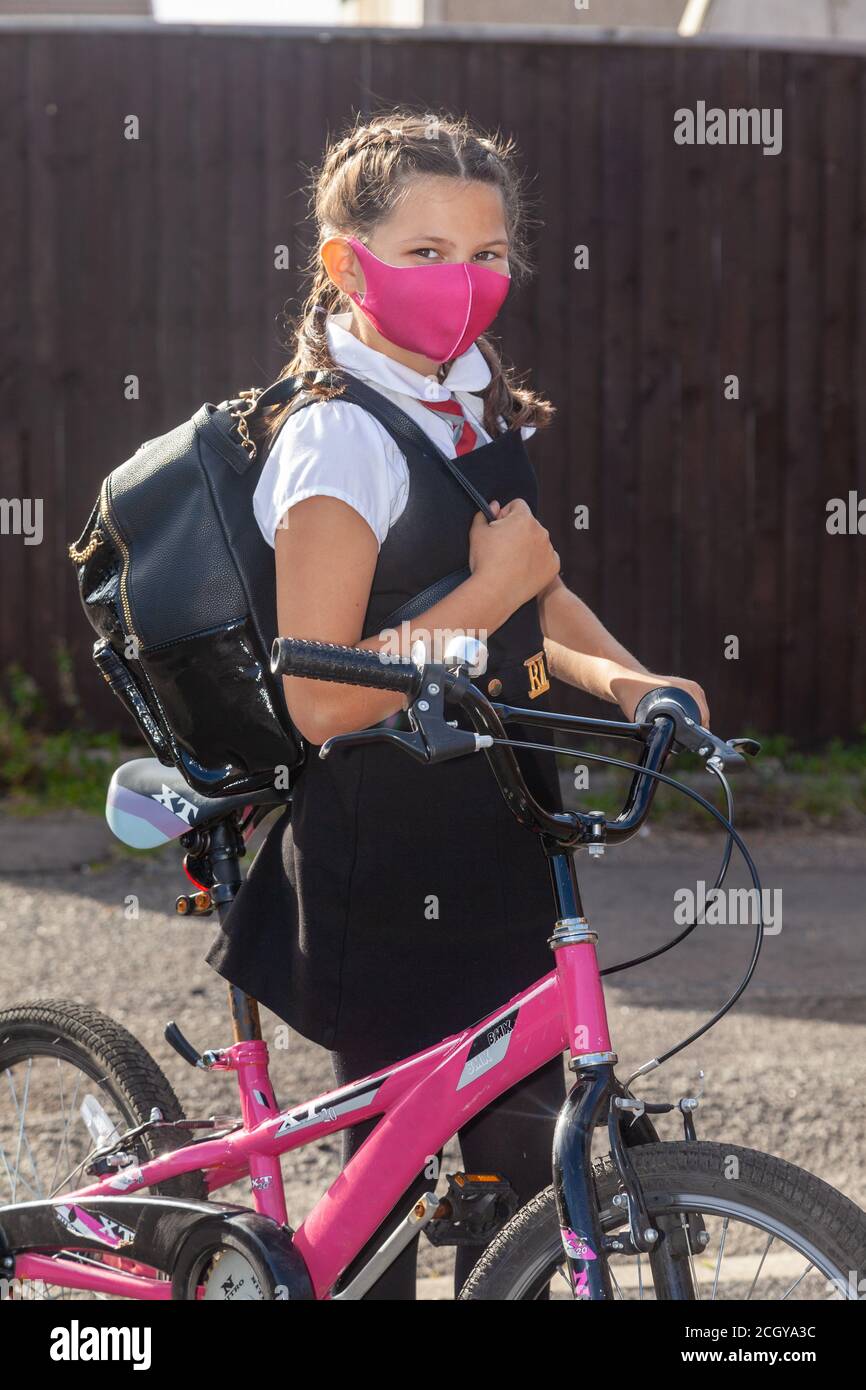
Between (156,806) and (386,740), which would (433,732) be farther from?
(156,806)

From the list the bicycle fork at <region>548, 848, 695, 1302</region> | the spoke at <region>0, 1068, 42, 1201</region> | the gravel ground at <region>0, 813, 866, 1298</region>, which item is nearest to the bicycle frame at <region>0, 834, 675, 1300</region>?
the bicycle fork at <region>548, 848, 695, 1302</region>

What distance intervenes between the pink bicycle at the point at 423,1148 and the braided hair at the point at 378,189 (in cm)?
49

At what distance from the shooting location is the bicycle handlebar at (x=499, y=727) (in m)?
1.58

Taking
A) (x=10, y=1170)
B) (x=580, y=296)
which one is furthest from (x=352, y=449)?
(x=580, y=296)

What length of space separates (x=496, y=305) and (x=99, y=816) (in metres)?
4.63

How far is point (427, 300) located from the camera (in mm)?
1987

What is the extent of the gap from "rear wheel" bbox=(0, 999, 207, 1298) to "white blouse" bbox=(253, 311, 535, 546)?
3.15ft

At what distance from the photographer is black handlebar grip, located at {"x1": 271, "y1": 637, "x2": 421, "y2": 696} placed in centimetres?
156

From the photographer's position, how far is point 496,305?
6.66ft

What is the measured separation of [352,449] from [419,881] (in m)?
0.57

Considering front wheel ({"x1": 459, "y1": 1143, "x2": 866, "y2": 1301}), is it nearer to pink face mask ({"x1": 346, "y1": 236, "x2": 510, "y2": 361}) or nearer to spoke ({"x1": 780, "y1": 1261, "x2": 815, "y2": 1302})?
spoke ({"x1": 780, "y1": 1261, "x2": 815, "y2": 1302})
